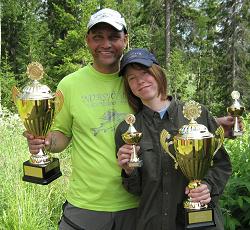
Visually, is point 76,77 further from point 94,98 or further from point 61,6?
point 61,6

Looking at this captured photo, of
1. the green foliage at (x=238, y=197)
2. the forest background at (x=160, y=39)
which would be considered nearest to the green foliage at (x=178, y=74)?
the forest background at (x=160, y=39)

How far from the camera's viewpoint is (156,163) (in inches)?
97.5

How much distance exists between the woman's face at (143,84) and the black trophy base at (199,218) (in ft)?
2.31

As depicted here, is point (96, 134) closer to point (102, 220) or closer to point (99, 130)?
point (99, 130)

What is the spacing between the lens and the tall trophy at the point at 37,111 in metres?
2.69

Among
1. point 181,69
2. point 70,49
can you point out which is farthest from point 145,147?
point 181,69

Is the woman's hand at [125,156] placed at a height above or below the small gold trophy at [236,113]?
below

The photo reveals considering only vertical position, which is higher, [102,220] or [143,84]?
[143,84]

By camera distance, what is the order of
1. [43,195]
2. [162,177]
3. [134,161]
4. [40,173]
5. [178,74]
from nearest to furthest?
[134,161], [162,177], [40,173], [43,195], [178,74]

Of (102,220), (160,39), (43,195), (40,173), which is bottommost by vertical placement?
(43,195)

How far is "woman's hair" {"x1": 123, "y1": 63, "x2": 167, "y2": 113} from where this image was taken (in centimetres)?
250

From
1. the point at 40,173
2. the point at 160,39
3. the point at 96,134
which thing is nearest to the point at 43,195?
the point at 40,173

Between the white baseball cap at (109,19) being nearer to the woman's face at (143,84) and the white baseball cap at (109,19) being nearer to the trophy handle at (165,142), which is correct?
the woman's face at (143,84)

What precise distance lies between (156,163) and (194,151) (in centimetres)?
24
